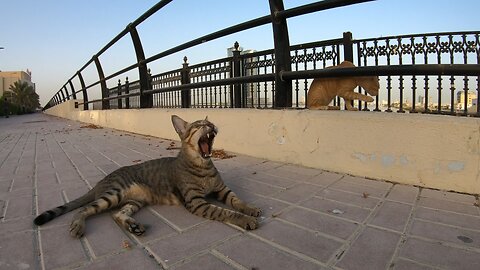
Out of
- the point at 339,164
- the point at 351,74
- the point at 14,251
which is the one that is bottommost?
the point at 14,251

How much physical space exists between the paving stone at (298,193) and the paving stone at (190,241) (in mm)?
630

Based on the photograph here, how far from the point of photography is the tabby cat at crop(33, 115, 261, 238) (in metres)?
1.95

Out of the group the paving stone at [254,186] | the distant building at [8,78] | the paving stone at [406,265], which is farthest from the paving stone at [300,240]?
the distant building at [8,78]

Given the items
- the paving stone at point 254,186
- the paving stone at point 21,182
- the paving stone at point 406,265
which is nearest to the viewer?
the paving stone at point 406,265

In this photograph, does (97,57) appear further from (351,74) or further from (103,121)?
(351,74)

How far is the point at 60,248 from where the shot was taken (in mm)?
1517

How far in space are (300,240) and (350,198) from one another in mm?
807

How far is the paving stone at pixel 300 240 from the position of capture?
4.70 feet

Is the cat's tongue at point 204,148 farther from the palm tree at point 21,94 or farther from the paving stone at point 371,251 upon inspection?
the palm tree at point 21,94

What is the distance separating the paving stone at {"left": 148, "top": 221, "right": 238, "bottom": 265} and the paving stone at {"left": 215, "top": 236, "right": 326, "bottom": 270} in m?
0.09

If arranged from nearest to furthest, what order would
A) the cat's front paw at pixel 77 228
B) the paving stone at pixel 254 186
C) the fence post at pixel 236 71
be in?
the cat's front paw at pixel 77 228 < the paving stone at pixel 254 186 < the fence post at pixel 236 71

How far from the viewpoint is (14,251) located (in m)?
1.50

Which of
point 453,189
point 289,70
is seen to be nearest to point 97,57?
point 289,70

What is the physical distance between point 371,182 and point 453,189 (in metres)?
Answer: 0.57
